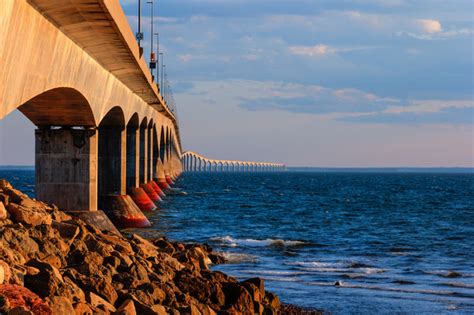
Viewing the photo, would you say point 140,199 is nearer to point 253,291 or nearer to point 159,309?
point 253,291

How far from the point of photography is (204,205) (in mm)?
62281

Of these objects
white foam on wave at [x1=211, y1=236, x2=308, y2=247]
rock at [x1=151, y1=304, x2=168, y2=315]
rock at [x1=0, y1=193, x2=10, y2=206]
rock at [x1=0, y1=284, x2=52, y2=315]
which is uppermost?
rock at [x1=0, y1=193, x2=10, y2=206]

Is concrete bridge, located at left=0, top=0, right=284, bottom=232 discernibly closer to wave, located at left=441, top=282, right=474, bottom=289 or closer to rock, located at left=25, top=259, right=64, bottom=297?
rock, located at left=25, top=259, right=64, bottom=297

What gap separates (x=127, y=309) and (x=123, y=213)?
2585 centimetres

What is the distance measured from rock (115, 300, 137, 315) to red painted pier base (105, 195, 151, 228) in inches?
974

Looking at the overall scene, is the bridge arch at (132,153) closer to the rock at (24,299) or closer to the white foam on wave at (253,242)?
the white foam on wave at (253,242)

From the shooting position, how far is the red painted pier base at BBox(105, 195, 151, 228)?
37.1 meters

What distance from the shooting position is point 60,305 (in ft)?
35.1

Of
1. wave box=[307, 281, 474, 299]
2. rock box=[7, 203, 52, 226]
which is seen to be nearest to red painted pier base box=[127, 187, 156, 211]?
wave box=[307, 281, 474, 299]

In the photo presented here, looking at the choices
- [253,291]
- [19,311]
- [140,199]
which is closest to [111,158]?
[140,199]

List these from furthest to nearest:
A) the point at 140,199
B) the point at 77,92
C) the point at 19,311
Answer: the point at 140,199 < the point at 77,92 < the point at 19,311

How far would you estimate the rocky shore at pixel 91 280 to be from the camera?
11203mm

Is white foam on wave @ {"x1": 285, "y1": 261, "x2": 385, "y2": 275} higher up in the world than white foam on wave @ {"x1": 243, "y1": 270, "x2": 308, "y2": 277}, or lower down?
lower down

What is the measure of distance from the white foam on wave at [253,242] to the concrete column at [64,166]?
7.15 meters
